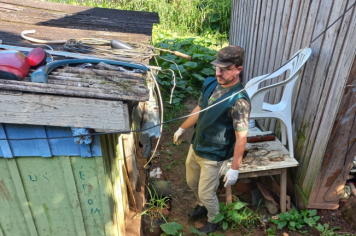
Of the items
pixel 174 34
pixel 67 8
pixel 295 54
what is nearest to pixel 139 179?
pixel 295 54

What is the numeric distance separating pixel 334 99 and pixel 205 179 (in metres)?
1.62

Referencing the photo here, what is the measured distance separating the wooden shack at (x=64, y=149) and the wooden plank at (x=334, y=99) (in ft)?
6.58

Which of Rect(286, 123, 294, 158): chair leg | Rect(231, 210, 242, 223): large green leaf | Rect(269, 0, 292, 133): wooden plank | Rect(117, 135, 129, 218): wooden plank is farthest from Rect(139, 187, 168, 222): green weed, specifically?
Rect(269, 0, 292, 133): wooden plank

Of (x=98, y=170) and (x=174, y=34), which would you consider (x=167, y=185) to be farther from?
(x=174, y=34)

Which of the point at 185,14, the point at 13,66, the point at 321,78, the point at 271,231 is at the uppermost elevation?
the point at 13,66

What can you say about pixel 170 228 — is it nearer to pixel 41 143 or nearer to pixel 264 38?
pixel 41 143

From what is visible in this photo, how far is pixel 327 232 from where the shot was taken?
3152 mm

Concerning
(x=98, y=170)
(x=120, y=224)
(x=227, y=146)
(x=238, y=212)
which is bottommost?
A: (x=238, y=212)

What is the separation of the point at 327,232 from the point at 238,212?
103 cm

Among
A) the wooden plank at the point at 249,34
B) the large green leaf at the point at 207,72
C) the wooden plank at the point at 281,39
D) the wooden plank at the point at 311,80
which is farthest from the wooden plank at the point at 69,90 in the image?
the large green leaf at the point at 207,72

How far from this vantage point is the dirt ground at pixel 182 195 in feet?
11.2

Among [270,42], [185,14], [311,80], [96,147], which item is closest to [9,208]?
[96,147]

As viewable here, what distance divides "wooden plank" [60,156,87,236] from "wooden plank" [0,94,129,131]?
1.48 ft

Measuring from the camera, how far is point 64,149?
2.03 m
